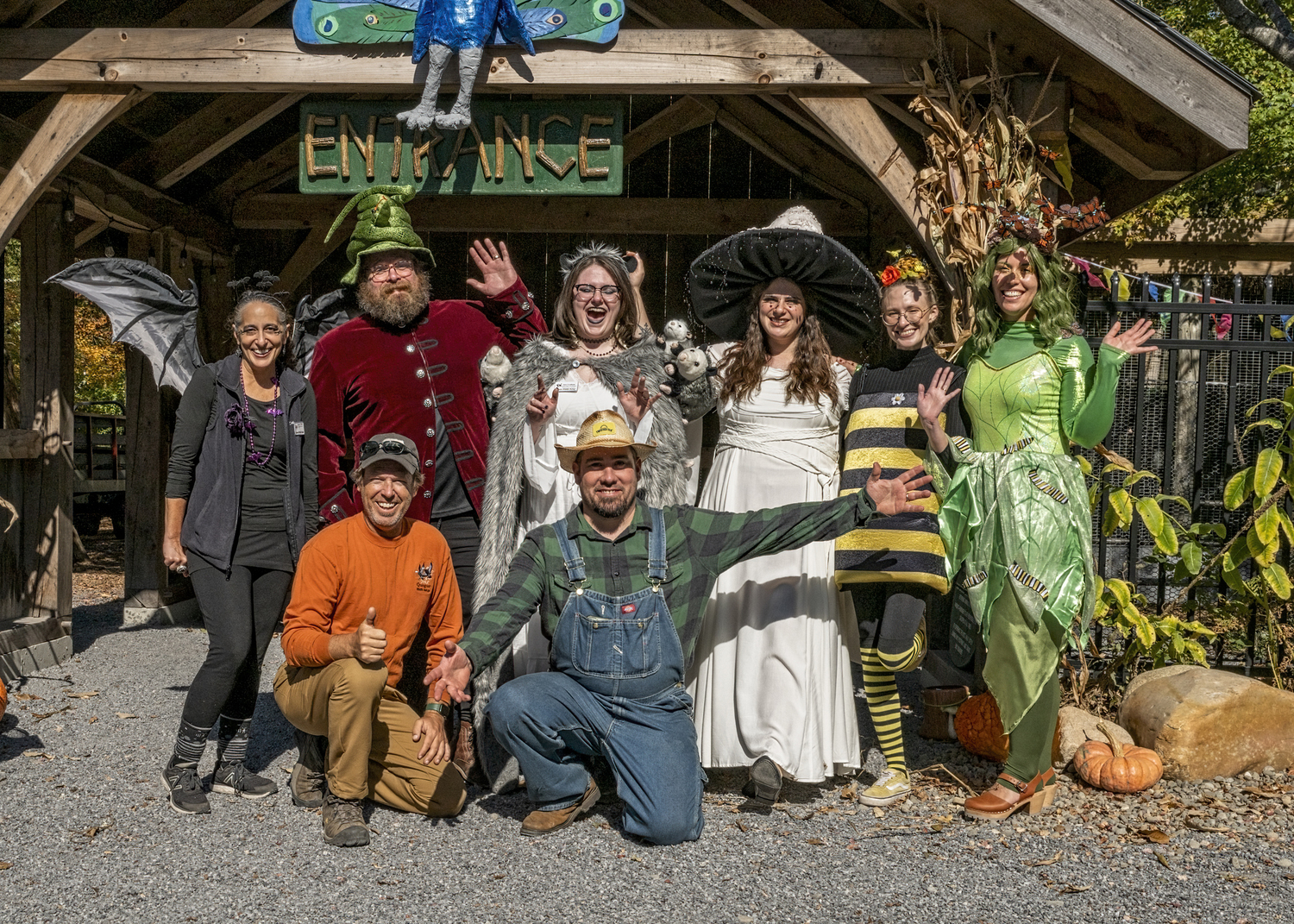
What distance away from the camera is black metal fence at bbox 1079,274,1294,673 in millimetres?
4695

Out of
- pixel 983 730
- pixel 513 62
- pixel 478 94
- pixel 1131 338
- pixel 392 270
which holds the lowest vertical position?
pixel 983 730

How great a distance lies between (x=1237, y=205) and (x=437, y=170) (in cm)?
681

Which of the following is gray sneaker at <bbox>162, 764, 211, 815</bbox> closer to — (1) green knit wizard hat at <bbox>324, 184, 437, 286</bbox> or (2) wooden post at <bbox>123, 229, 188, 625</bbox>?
(1) green knit wizard hat at <bbox>324, 184, 437, 286</bbox>

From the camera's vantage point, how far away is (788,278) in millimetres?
3951

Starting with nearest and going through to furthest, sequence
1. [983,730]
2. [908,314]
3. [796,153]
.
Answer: [908,314], [983,730], [796,153]

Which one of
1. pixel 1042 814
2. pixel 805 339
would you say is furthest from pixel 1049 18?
pixel 1042 814

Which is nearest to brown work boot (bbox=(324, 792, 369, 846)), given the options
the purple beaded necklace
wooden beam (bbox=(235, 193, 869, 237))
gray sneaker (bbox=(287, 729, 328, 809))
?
gray sneaker (bbox=(287, 729, 328, 809))

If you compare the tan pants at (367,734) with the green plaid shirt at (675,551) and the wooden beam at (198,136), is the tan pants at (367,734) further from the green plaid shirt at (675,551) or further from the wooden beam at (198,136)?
the wooden beam at (198,136)

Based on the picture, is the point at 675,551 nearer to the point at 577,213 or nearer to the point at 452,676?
the point at 452,676

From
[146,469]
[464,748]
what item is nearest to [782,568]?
[464,748]

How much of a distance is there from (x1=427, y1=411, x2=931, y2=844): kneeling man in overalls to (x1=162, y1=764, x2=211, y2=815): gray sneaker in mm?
1026

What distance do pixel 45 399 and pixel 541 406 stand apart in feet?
10.9

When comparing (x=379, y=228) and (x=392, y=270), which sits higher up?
(x=379, y=228)

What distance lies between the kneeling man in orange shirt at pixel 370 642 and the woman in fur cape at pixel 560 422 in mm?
226
